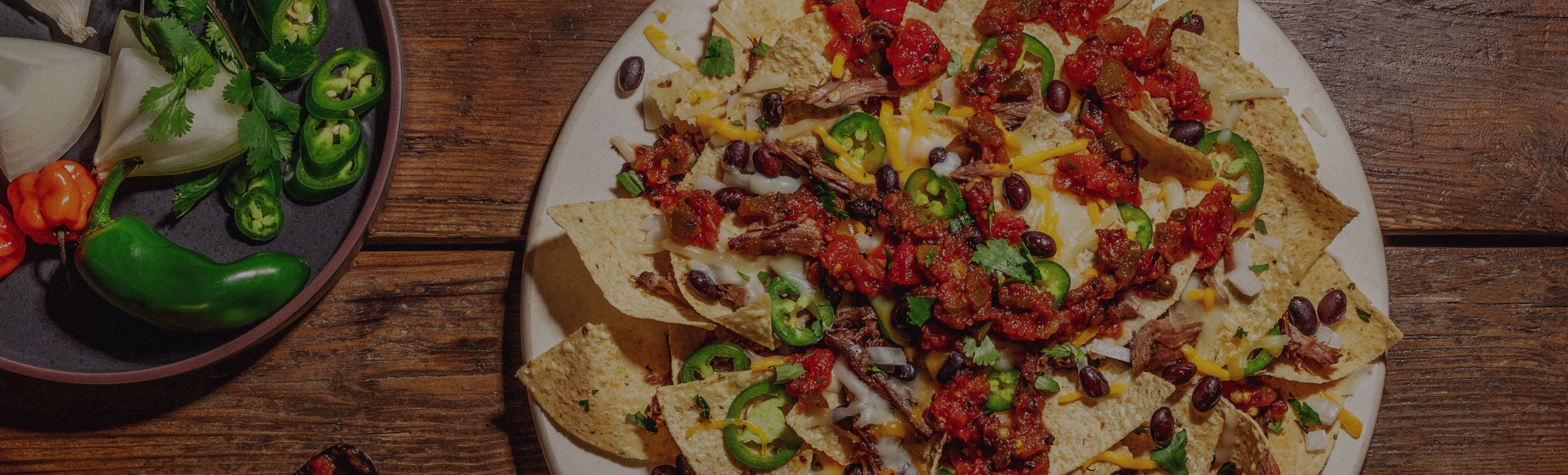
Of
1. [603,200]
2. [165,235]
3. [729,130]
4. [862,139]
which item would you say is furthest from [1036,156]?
[165,235]

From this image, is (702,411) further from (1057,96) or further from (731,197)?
(1057,96)

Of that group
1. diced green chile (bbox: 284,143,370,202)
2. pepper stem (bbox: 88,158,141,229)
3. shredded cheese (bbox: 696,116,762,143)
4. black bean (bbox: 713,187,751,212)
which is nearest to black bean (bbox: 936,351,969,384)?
black bean (bbox: 713,187,751,212)

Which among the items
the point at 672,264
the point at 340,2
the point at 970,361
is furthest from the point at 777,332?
the point at 340,2

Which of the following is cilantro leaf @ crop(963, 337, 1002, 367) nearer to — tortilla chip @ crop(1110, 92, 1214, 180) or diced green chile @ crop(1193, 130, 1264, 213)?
tortilla chip @ crop(1110, 92, 1214, 180)

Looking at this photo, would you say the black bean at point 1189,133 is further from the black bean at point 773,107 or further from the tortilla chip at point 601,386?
the tortilla chip at point 601,386

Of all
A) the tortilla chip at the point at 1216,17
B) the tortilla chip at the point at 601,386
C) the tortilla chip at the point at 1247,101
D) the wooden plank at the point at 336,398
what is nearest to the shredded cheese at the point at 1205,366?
the tortilla chip at the point at 1247,101

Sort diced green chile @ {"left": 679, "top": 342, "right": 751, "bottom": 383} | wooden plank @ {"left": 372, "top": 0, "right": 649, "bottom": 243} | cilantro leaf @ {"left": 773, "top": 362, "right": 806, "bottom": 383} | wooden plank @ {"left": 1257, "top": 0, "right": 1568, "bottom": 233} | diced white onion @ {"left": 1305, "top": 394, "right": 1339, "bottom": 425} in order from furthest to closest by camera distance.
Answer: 1. wooden plank @ {"left": 1257, "top": 0, "right": 1568, "bottom": 233}
2. wooden plank @ {"left": 372, "top": 0, "right": 649, "bottom": 243}
3. diced white onion @ {"left": 1305, "top": 394, "right": 1339, "bottom": 425}
4. diced green chile @ {"left": 679, "top": 342, "right": 751, "bottom": 383}
5. cilantro leaf @ {"left": 773, "top": 362, "right": 806, "bottom": 383}

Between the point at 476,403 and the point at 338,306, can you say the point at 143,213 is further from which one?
the point at 476,403
